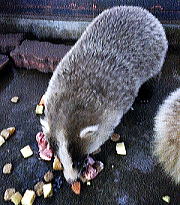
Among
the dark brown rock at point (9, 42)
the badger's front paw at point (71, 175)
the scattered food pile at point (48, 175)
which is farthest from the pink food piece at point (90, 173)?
the dark brown rock at point (9, 42)

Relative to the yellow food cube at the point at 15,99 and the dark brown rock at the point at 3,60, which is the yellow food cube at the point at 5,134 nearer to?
the yellow food cube at the point at 15,99

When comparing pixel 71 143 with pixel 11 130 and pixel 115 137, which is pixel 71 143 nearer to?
pixel 115 137

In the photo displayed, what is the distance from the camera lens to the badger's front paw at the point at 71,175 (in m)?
2.21

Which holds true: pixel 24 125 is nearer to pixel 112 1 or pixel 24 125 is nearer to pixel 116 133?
pixel 116 133

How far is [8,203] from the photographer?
2375 mm

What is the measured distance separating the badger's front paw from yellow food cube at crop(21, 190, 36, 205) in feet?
0.93

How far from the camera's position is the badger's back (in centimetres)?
235

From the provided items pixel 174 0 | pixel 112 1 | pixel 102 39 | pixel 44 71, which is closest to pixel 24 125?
pixel 44 71

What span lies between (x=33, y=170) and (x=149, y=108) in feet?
3.77

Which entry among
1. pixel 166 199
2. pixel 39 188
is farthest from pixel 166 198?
pixel 39 188

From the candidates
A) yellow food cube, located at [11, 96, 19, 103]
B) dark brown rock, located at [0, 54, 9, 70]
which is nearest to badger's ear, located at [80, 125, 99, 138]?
yellow food cube, located at [11, 96, 19, 103]

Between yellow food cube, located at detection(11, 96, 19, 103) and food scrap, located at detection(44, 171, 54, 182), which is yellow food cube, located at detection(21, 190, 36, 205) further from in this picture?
yellow food cube, located at detection(11, 96, 19, 103)

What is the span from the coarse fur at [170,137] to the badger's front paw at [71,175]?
22.9 inches

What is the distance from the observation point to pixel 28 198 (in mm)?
2340
